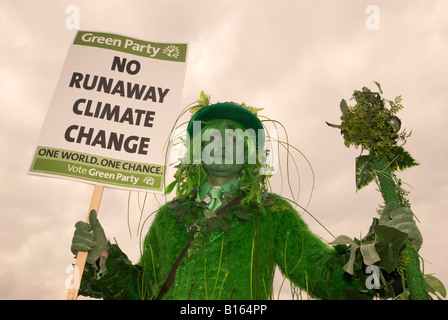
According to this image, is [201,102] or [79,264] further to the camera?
[201,102]

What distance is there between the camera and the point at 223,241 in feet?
6.63

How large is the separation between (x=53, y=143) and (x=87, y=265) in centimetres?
78

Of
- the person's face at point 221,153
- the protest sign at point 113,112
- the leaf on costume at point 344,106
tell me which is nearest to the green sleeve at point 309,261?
the person's face at point 221,153

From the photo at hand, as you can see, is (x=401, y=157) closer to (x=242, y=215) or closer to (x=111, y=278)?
(x=242, y=215)

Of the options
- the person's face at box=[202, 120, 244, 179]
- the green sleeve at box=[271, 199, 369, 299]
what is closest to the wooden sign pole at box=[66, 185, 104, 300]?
the person's face at box=[202, 120, 244, 179]

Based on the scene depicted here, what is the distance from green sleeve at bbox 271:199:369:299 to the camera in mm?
1949

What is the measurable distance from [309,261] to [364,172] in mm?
671

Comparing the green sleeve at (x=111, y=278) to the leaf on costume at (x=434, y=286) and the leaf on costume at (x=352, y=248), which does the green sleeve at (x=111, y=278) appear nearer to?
the leaf on costume at (x=352, y=248)

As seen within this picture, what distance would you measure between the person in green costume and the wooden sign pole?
0.04 m

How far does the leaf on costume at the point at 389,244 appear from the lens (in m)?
1.58

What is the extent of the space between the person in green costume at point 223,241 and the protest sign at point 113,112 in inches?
12.2

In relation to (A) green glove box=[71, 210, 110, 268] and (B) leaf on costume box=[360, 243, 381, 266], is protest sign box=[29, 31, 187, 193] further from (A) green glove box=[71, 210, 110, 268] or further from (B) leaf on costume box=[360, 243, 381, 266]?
(B) leaf on costume box=[360, 243, 381, 266]

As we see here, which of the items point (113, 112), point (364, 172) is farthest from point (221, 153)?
point (364, 172)
